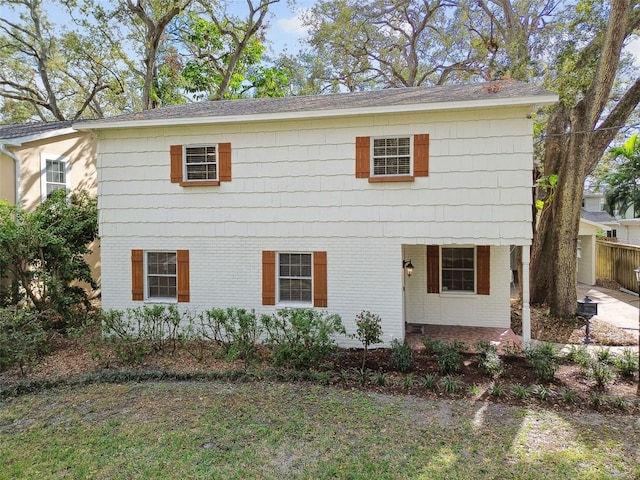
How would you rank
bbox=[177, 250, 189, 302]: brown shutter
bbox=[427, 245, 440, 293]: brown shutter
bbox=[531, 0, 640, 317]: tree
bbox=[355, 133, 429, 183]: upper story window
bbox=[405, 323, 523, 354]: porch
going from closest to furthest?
bbox=[355, 133, 429, 183]: upper story window → bbox=[405, 323, 523, 354]: porch → bbox=[177, 250, 189, 302]: brown shutter → bbox=[531, 0, 640, 317]: tree → bbox=[427, 245, 440, 293]: brown shutter

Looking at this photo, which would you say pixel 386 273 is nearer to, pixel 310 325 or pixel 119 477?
pixel 310 325

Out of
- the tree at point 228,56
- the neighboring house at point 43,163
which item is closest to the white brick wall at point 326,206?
the neighboring house at point 43,163

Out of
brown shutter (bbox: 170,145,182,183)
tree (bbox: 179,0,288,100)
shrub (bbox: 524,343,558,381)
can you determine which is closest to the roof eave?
brown shutter (bbox: 170,145,182,183)

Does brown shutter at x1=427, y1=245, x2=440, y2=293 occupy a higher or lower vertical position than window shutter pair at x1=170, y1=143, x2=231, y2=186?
lower

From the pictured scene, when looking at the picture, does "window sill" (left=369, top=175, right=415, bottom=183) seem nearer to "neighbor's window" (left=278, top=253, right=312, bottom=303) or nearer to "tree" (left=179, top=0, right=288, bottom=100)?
"neighbor's window" (left=278, top=253, right=312, bottom=303)

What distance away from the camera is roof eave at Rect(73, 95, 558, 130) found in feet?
23.8

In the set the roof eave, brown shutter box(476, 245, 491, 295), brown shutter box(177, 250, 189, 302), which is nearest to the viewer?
the roof eave

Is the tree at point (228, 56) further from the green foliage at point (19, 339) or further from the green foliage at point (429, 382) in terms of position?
the green foliage at point (429, 382)

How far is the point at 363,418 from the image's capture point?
5.19m

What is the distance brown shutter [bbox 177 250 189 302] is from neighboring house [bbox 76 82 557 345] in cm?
2

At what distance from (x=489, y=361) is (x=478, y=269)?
3.20 meters

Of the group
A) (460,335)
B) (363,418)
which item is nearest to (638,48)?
(460,335)

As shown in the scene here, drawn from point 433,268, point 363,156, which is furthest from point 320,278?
point 433,268

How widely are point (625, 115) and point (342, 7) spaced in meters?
13.3
